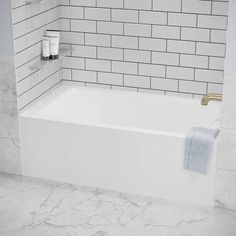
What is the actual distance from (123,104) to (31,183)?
1.00 meters

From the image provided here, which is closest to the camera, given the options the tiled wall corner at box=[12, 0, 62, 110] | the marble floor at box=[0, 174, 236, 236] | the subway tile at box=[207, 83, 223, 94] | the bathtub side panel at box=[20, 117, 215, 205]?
the marble floor at box=[0, 174, 236, 236]

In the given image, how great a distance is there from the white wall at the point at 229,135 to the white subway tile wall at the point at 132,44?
31.2 inches

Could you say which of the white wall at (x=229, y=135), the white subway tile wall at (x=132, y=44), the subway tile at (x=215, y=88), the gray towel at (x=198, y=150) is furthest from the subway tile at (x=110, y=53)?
the white wall at (x=229, y=135)

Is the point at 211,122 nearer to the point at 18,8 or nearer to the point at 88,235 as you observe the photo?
the point at 88,235

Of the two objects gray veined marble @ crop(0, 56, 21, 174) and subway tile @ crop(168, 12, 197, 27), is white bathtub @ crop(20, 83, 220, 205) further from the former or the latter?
subway tile @ crop(168, 12, 197, 27)

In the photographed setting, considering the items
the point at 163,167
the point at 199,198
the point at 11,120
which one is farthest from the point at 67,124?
the point at 199,198

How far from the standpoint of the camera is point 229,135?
381 centimetres

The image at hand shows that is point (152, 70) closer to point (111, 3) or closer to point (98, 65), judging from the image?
point (98, 65)

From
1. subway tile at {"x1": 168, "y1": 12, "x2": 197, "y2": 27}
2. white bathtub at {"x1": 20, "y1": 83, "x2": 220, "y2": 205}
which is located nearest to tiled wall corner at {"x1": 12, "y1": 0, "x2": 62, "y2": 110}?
white bathtub at {"x1": 20, "y1": 83, "x2": 220, "y2": 205}

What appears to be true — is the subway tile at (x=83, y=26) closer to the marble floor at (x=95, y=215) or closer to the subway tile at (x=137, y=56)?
the subway tile at (x=137, y=56)

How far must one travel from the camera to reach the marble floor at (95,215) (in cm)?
373

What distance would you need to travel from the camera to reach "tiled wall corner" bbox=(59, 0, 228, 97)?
14.6ft

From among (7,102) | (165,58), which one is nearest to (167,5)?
(165,58)

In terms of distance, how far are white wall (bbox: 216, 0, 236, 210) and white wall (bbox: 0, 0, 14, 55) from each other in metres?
1.47
